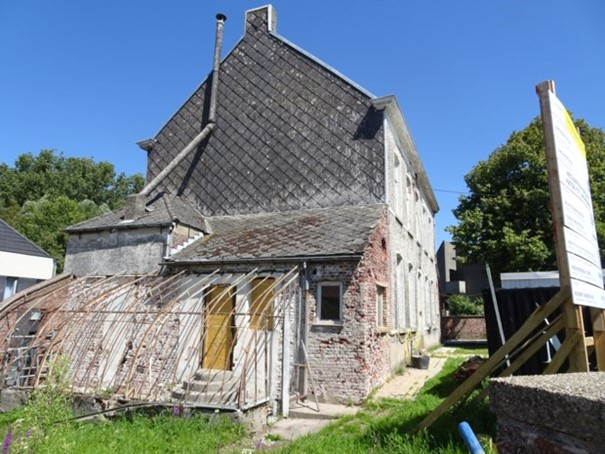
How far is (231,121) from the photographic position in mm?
15969

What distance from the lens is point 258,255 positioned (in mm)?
10430

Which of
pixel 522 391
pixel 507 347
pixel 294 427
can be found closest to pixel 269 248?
pixel 294 427

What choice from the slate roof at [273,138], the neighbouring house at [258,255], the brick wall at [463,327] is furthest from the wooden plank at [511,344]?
the brick wall at [463,327]

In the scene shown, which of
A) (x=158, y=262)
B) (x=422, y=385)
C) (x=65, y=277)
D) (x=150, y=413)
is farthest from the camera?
(x=65, y=277)

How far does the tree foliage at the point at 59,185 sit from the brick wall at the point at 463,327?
28.2 m

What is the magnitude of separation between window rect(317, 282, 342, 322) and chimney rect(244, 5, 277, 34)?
435 inches

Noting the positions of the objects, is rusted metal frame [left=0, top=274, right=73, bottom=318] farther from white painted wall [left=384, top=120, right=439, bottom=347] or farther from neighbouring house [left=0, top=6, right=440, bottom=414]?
white painted wall [left=384, top=120, right=439, bottom=347]

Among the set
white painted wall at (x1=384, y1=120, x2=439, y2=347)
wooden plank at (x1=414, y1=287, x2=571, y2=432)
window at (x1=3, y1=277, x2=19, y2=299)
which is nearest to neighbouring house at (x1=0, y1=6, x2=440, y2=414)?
white painted wall at (x1=384, y1=120, x2=439, y2=347)

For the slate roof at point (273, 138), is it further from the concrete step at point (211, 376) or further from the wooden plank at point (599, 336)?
the wooden plank at point (599, 336)

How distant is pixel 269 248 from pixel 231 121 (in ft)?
23.2

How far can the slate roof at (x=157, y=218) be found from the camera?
1201 cm

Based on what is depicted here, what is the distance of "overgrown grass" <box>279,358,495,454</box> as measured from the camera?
4.88 metres

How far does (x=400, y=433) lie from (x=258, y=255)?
573cm

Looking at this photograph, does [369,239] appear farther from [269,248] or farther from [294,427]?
[294,427]
